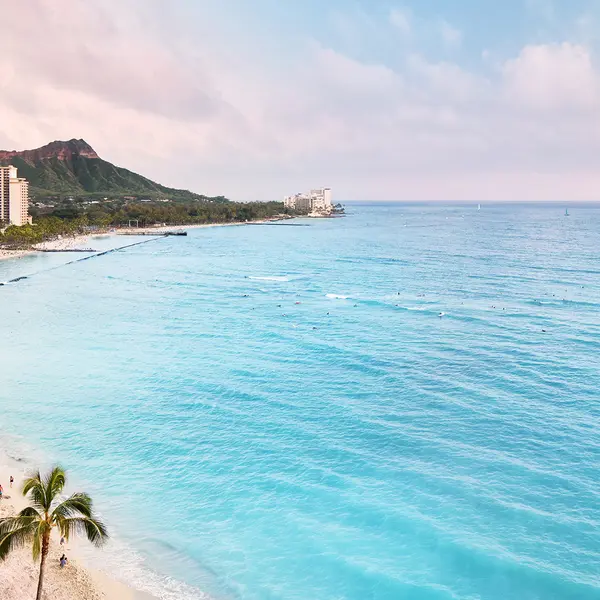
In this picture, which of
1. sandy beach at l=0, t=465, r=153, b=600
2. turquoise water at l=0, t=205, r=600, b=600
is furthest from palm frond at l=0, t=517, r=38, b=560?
turquoise water at l=0, t=205, r=600, b=600

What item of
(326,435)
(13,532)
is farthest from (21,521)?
(326,435)

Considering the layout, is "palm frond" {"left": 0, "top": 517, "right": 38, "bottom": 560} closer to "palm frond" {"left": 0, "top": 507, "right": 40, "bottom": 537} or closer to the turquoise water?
"palm frond" {"left": 0, "top": 507, "right": 40, "bottom": 537}

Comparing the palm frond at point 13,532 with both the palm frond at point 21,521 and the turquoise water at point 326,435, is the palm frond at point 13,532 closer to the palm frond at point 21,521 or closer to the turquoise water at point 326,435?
the palm frond at point 21,521

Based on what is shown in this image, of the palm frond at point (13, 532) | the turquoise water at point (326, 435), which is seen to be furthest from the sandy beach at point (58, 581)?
the palm frond at point (13, 532)

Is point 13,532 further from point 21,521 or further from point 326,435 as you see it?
point 326,435

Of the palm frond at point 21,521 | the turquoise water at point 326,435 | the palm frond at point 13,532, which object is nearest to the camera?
the palm frond at point 13,532

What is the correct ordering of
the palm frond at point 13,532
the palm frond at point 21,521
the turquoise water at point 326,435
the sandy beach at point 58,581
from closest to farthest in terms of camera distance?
the palm frond at point 13,532 < the palm frond at point 21,521 < the sandy beach at point 58,581 < the turquoise water at point 326,435
